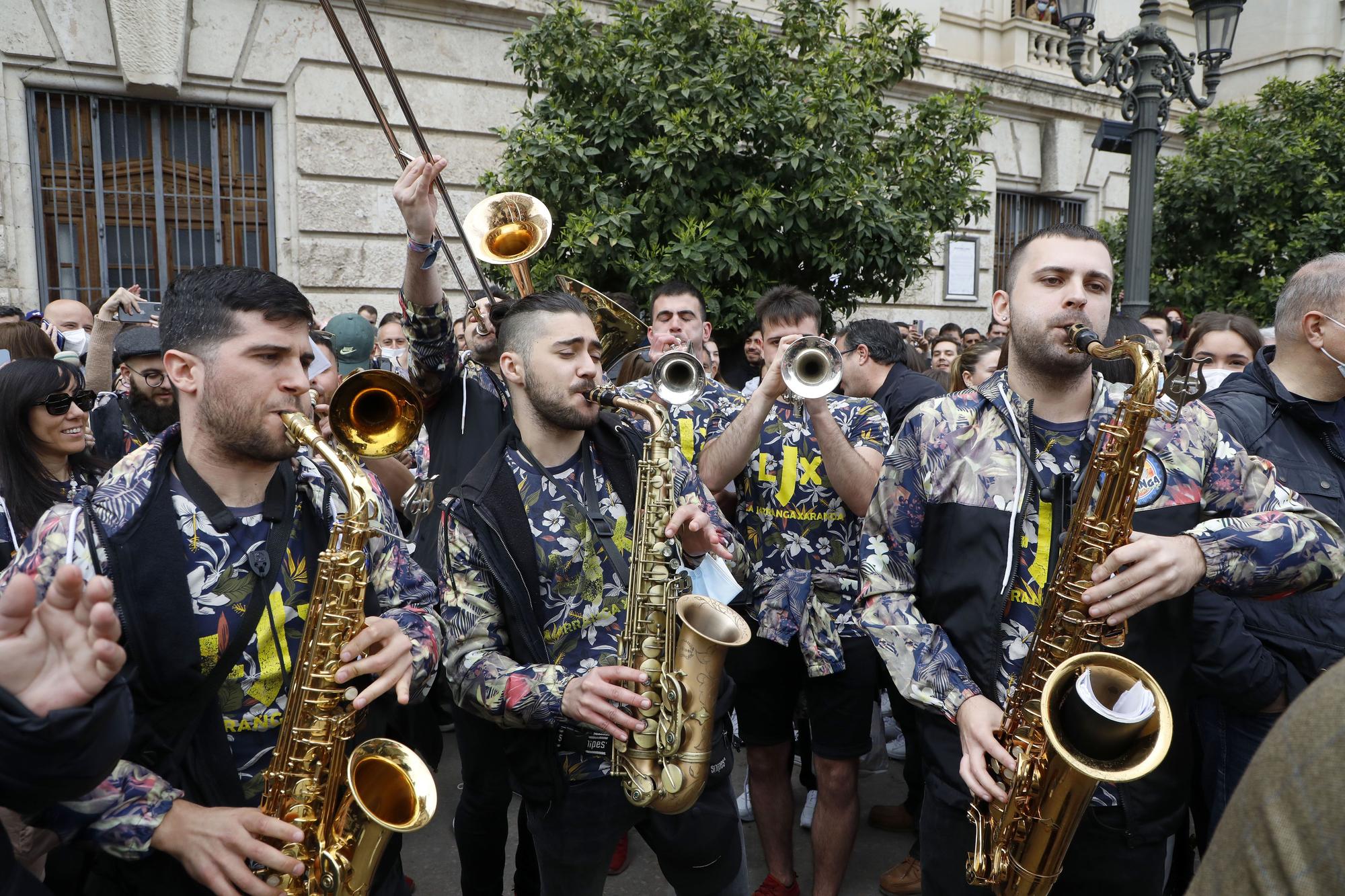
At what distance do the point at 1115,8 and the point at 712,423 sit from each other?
52.4ft

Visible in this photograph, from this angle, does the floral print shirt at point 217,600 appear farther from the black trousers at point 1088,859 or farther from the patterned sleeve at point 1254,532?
the patterned sleeve at point 1254,532

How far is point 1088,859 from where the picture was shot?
2.48 m

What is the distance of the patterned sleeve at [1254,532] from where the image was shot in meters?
2.35

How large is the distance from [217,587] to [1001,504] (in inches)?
83.7

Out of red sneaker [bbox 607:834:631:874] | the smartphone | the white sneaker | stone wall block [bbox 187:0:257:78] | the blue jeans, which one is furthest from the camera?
stone wall block [bbox 187:0:257:78]

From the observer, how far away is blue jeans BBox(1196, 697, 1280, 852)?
2959 millimetres

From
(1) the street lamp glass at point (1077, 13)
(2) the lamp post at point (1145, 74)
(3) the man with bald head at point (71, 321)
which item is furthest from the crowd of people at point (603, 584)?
(1) the street lamp glass at point (1077, 13)

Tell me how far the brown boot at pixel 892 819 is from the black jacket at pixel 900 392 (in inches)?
81.6

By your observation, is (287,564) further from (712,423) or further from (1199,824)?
(1199,824)

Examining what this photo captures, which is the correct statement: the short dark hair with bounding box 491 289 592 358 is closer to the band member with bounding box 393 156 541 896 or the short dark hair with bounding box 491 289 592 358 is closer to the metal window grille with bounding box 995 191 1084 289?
the band member with bounding box 393 156 541 896

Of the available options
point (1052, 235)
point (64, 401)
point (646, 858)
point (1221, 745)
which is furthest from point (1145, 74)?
point (64, 401)

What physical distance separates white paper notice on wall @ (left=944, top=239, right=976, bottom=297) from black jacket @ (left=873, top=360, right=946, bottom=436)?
9387 mm

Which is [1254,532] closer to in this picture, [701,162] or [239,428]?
[239,428]

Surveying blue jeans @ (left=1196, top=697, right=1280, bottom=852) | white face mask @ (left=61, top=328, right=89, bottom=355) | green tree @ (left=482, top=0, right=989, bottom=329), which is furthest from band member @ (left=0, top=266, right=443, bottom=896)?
white face mask @ (left=61, top=328, right=89, bottom=355)
